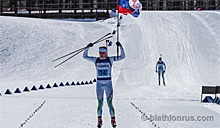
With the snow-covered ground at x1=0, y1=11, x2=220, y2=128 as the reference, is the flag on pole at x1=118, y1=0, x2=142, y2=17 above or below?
above

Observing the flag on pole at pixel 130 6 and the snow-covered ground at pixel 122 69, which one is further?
the flag on pole at pixel 130 6

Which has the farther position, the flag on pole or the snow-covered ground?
the flag on pole

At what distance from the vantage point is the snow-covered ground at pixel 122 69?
895 cm

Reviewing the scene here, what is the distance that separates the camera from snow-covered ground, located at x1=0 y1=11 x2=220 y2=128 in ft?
29.4

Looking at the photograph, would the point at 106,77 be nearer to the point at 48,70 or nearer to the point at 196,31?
the point at 48,70

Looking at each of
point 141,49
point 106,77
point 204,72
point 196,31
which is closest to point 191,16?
point 196,31

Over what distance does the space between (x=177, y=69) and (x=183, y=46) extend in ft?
17.1

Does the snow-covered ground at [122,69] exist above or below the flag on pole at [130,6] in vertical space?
below

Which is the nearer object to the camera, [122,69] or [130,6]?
[130,6]

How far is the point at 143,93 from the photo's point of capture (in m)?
13.8

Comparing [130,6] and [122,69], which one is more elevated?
[130,6]

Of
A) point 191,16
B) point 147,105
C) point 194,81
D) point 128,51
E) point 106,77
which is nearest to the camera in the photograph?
point 106,77

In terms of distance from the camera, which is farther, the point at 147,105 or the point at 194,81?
the point at 194,81

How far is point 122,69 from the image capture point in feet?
69.8
